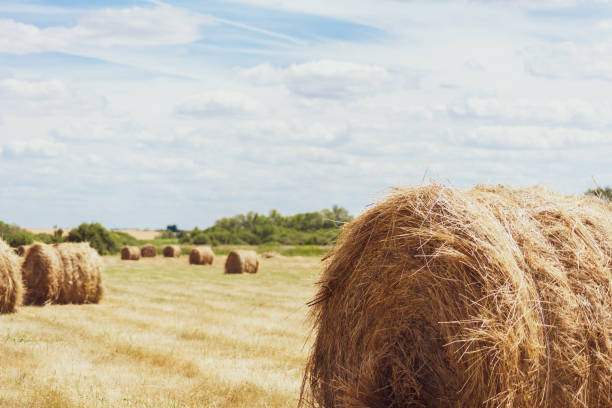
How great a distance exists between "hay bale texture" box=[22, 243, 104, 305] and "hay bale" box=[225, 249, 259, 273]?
39.8ft

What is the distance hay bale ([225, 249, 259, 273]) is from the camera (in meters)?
27.2

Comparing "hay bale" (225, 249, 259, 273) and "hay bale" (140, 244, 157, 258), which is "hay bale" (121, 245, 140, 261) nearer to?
"hay bale" (140, 244, 157, 258)

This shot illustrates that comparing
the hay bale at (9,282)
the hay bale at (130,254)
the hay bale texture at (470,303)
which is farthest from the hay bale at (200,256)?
the hay bale texture at (470,303)

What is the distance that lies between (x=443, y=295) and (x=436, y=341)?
414 millimetres

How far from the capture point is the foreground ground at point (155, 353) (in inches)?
271

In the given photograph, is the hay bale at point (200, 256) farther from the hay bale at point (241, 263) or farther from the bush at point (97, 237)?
the bush at point (97, 237)

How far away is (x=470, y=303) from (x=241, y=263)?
2278 cm

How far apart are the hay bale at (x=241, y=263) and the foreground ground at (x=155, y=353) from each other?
36.1ft

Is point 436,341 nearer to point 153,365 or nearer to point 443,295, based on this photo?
point 443,295

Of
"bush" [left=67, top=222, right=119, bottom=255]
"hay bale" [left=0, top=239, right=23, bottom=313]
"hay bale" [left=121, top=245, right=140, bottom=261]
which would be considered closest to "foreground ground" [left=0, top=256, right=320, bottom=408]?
"hay bale" [left=0, top=239, right=23, bottom=313]

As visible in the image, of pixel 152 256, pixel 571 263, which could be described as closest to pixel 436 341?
pixel 571 263

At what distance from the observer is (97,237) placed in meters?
41.8

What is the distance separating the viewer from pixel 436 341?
204 inches

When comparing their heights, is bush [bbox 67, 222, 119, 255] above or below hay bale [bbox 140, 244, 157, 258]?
above
